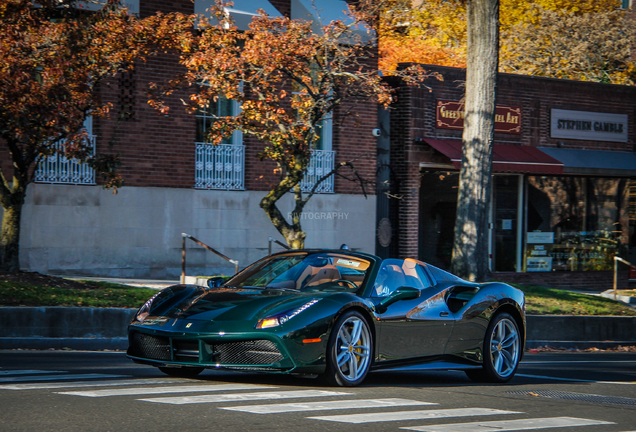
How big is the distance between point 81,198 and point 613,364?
11375 millimetres

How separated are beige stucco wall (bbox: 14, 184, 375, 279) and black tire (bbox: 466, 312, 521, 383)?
11680mm

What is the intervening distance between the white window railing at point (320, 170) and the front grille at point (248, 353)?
49.4 ft

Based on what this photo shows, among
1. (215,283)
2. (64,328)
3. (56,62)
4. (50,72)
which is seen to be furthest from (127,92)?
(215,283)

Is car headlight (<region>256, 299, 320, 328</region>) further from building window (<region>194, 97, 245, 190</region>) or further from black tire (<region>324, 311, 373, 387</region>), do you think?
building window (<region>194, 97, 245, 190</region>)

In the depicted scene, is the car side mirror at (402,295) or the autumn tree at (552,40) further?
the autumn tree at (552,40)

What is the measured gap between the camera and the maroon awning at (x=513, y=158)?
891 inches

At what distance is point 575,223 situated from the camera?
2645cm

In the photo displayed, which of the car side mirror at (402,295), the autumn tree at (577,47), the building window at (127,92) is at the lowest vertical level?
the car side mirror at (402,295)

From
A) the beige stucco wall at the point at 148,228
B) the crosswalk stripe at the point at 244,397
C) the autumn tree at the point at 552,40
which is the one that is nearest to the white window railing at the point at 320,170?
the beige stucco wall at the point at 148,228

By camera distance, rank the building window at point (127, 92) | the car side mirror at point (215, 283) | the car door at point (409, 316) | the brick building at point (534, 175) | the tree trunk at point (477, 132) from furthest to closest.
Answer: the brick building at point (534, 175) < the building window at point (127, 92) < the tree trunk at point (477, 132) < the car side mirror at point (215, 283) < the car door at point (409, 316)

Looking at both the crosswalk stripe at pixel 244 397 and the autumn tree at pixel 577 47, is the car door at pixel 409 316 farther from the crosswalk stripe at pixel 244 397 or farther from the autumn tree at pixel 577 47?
the autumn tree at pixel 577 47

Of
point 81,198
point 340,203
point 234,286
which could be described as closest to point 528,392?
point 234,286

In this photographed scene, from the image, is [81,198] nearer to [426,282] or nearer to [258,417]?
[426,282]

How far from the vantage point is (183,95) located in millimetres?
20250
